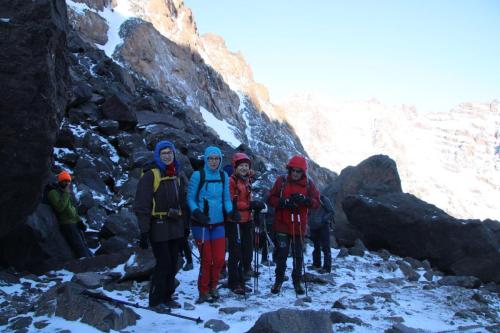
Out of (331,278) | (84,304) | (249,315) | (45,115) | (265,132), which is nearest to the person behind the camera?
(84,304)

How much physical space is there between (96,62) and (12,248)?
18322mm

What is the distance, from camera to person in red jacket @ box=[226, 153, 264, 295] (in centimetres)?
764

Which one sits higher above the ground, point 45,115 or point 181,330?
point 45,115

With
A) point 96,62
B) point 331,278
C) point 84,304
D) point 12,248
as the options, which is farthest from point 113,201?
point 96,62

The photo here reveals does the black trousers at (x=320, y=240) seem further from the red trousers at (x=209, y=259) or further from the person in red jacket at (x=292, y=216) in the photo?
the red trousers at (x=209, y=259)

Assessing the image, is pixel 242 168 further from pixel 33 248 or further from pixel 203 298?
pixel 33 248

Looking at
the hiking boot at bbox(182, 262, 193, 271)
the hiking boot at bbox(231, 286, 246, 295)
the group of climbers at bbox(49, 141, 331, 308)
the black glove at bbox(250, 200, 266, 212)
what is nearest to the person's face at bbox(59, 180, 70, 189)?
the hiking boot at bbox(182, 262, 193, 271)

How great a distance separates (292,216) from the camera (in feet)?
25.5

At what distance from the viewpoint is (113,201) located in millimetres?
12070

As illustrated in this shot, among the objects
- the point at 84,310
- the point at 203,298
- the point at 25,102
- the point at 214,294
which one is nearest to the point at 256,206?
the point at 214,294

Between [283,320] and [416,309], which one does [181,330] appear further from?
[416,309]

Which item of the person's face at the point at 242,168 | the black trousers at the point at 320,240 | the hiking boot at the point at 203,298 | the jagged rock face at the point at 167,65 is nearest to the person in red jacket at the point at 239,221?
the person's face at the point at 242,168

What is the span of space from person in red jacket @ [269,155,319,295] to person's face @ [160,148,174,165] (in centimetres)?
202

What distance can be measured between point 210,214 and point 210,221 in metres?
0.11
